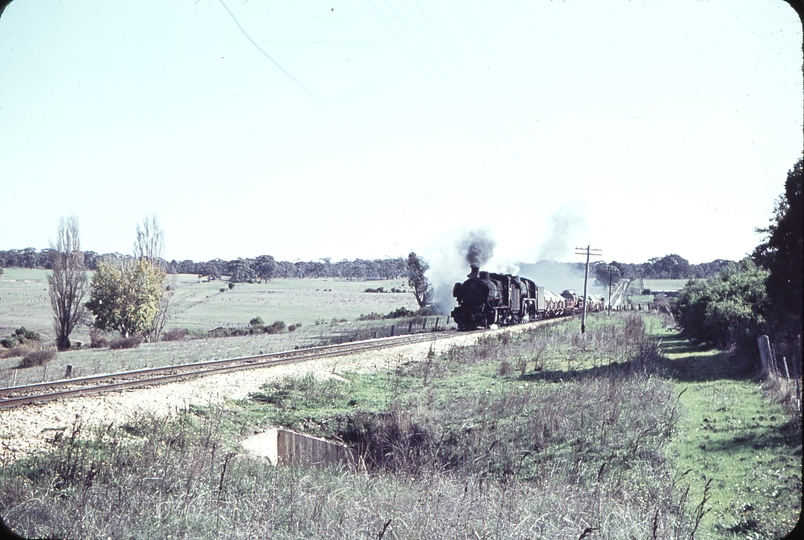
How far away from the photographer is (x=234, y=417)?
11.4m

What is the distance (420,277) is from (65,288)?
39424mm

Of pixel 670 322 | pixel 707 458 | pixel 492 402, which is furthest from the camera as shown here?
pixel 670 322

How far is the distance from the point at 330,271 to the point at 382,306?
71162mm

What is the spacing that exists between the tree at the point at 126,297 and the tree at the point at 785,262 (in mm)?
38223

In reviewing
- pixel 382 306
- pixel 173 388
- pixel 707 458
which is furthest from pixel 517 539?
pixel 382 306

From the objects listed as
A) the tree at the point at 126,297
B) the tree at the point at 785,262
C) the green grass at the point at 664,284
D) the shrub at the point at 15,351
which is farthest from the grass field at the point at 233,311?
the green grass at the point at 664,284

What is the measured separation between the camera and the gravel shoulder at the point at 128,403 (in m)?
8.70

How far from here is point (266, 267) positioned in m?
123

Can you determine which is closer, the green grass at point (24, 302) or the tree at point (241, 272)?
the green grass at point (24, 302)

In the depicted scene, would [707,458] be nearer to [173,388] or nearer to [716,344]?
[173,388]

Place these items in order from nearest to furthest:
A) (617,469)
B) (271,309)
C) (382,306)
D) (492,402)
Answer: (617,469) < (492,402) < (271,309) < (382,306)

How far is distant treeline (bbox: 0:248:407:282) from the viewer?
9131 cm

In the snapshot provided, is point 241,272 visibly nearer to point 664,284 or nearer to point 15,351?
point 664,284

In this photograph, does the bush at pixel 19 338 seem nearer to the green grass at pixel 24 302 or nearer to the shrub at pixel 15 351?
the shrub at pixel 15 351
